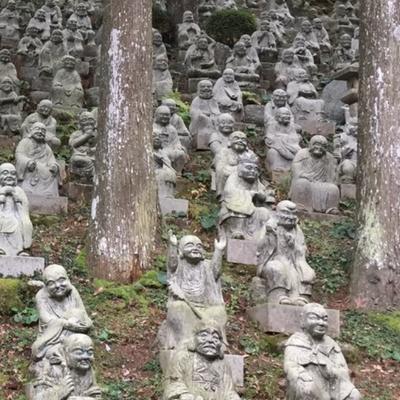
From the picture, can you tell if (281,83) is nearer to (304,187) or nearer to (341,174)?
(341,174)

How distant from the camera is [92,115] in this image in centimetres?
1538

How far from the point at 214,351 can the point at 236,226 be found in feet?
13.7

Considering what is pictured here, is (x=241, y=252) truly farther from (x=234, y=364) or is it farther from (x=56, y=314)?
(x=56, y=314)

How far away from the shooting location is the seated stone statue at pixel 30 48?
21734mm

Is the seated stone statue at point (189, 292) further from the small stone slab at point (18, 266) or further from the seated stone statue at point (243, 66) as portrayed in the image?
the seated stone statue at point (243, 66)

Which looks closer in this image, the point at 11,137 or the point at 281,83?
the point at 11,137

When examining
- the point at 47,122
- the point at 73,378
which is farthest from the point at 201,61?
the point at 73,378

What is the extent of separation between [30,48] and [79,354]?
581 inches

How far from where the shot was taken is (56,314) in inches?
368

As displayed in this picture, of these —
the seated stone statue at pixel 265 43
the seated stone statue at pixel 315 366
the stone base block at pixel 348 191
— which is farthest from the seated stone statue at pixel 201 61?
the seated stone statue at pixel 315 366

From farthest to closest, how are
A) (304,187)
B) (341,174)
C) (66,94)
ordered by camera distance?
1. (66,94)
2. (341,174)
3. (304,187)

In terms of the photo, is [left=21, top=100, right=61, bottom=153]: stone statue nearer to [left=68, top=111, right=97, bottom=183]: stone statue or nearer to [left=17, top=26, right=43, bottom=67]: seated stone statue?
[left=68, top=111, right=97, bottom=183]: stone statue

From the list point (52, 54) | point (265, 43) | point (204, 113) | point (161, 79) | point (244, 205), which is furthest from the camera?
point (265, 43)

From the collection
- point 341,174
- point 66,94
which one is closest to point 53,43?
point 66,94
